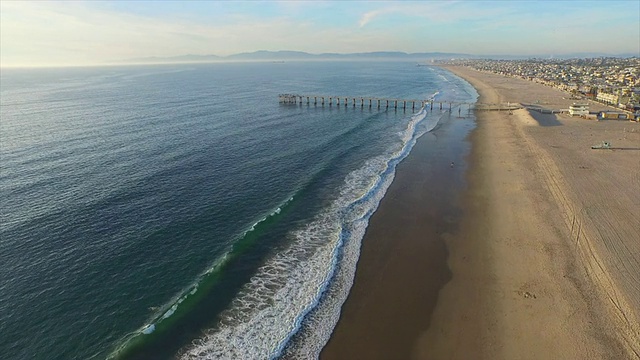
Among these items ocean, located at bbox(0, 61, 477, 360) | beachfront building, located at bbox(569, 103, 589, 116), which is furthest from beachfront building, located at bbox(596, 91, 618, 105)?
ocean, located at bbox(0, 61, 477, 360)

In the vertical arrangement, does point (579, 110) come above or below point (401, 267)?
above

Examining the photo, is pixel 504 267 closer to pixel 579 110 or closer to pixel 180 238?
pixel 180 238

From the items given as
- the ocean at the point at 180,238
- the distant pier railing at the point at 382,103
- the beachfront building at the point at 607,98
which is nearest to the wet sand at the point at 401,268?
the ocean at the point at 180,238

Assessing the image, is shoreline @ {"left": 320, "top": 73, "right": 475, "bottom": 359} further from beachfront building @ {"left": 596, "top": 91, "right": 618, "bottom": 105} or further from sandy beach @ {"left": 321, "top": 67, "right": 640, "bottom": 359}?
beachfront building @ {"left": 596, "top": 91, "right": 618, "bottom": 105}

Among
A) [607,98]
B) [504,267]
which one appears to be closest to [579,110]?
[607,98]

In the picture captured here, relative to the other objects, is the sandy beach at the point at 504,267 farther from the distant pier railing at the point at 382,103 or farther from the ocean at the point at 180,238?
the distant pier railing at the point at 382,103

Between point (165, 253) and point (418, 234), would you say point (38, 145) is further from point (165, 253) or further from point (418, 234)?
point (418, 234)

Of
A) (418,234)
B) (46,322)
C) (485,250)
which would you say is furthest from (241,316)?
(485,250)
